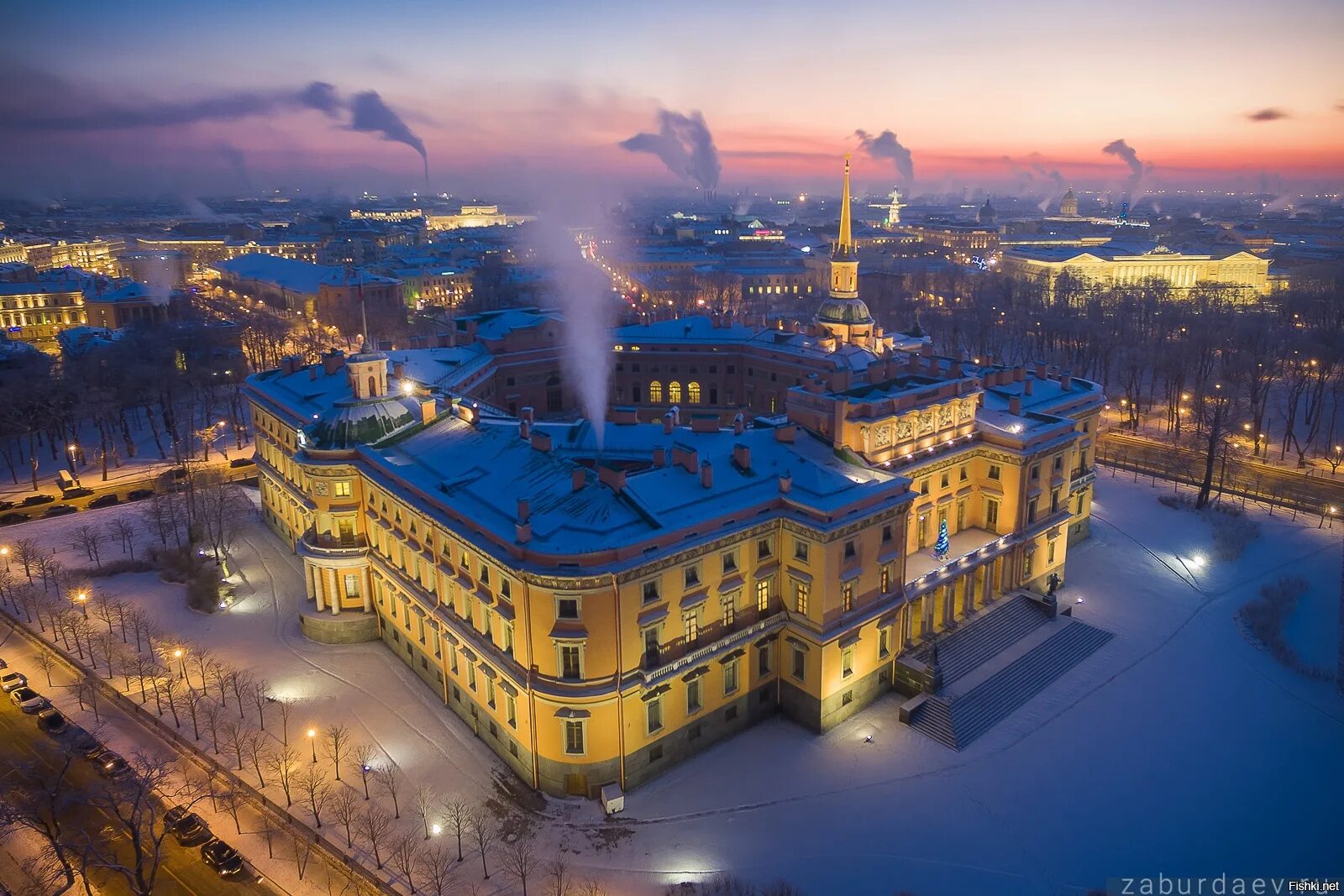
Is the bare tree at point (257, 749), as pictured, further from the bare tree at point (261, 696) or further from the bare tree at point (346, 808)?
the bare tree at point (346, 808)

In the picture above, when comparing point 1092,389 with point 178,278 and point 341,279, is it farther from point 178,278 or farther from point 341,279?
point 178,278

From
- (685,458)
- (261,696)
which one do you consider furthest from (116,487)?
(685,458)

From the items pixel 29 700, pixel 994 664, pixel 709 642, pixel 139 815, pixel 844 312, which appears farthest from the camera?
pixel 844 312

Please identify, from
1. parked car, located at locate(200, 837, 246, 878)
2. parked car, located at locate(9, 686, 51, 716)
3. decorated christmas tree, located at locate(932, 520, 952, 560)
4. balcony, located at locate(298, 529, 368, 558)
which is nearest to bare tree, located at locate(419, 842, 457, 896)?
parked car, located at locate(200, 837, 246, 878)

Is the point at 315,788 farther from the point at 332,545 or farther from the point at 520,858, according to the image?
the point at 332,545

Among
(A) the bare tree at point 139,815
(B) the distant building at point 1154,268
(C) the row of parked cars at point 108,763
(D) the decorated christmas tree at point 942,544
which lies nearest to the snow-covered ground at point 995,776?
(A) the bare tree at point 139,815

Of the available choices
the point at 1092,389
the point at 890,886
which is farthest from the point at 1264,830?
→ the point at 1092,389

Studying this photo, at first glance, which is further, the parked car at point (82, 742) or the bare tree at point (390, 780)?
the parked car at point (82, 742)

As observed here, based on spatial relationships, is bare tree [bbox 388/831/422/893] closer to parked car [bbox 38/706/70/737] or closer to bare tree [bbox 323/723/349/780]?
bare tree [bbox 323/723/349/780]
